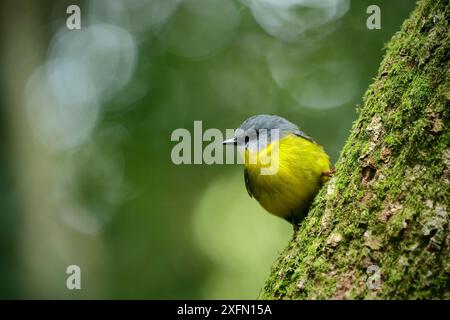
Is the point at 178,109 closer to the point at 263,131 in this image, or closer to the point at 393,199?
the point at 263,131

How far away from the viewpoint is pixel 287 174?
3848mm

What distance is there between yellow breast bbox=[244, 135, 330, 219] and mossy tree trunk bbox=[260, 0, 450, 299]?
86 cm

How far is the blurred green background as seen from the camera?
11023mm

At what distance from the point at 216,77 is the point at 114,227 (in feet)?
16.5

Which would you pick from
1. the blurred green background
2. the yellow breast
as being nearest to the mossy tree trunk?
the yellow breast

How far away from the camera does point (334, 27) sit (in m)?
11.5

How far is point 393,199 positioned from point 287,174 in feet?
5.27

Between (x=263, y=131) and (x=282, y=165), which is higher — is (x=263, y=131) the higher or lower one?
the higher one

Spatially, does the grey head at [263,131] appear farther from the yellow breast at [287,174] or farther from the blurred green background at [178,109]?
the blurred green background at [178,109]

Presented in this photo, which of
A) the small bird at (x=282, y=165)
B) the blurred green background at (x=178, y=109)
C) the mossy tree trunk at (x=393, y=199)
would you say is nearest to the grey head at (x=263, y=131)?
the small bird at (x=282, y=165)

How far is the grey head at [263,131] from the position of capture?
13.8 feet

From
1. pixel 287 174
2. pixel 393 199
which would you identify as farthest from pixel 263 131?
pixel 393 199

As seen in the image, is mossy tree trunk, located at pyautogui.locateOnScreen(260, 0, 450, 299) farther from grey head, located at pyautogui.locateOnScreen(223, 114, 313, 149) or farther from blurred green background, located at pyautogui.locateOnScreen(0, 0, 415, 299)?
blurred green background, located at pyautogui.locateOnScreen(0, 0, 415, 299)

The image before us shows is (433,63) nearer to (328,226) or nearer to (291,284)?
(328,226)
